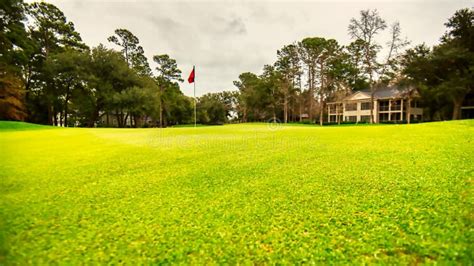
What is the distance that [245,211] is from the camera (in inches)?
136

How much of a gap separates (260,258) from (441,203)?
2857mm

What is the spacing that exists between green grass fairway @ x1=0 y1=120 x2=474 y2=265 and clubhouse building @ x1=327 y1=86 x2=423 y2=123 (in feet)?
122

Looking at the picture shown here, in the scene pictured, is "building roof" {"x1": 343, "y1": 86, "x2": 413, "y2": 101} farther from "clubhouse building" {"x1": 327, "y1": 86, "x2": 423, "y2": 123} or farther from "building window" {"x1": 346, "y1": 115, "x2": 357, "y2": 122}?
"building window" {"x1": 346, "y1": 115, "x2": 357, "y2": 122}

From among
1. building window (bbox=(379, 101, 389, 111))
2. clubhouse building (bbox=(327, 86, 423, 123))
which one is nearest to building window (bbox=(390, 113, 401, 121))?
clubhouse building (bbox=(327, 86, 423, 123))

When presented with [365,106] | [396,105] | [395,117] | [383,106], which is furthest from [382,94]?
[395,117]

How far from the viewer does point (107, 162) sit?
21.6ft

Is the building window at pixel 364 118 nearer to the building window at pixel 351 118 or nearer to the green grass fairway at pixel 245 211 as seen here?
the building window at pixel 351 118

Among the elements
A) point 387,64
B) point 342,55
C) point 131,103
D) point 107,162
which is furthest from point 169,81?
point 107,162

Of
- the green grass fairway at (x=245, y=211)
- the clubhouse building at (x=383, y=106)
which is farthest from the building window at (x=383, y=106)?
the green grass fairway at (x=245, y=211)

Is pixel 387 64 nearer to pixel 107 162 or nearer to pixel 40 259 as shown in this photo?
pixel 107 162

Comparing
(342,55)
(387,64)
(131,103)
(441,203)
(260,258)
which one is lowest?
(260,258)

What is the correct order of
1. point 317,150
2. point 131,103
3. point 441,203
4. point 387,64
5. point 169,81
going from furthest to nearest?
point 169,81 → point 131,103 → point 387,64 → point 317,150 → point 441,203

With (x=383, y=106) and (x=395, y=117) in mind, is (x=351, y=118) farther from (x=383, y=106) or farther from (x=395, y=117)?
(x=395, y=117)

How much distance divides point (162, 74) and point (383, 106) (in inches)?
1743
